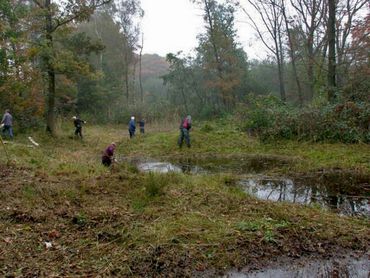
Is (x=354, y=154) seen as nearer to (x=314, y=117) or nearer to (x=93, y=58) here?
(x=314, y=117)

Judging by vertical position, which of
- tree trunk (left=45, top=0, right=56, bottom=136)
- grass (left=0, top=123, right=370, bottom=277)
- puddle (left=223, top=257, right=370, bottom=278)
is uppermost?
tree trunk (left=45, top=0, right=56, bottom=136)

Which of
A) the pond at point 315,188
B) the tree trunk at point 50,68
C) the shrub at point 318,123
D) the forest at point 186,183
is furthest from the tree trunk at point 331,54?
the tree trunk at point 50,68

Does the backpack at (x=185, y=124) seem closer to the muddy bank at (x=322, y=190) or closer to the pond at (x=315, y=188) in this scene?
the pond at (x=315, y=188)

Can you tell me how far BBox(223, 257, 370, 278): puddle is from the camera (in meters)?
4.66

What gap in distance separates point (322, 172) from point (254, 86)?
1170 inches

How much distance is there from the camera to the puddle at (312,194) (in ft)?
25.2

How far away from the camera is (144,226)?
5797mm

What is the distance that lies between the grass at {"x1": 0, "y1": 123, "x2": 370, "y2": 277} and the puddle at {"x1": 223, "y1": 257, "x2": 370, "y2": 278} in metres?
0.22

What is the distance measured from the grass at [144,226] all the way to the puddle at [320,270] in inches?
8.6

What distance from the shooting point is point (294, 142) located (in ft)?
52.0

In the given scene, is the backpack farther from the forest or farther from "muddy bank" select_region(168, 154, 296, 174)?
"muddy bank" select_region(168, 154, 296, 174)

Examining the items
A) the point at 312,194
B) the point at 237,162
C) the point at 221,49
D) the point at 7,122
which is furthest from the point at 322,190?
the point at 221,49

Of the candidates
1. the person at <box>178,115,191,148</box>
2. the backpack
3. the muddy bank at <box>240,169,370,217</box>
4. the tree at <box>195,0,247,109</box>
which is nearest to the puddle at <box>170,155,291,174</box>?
the muddy bank at <box>240,169,370,217</box>

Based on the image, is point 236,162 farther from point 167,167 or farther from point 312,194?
point 312,194
